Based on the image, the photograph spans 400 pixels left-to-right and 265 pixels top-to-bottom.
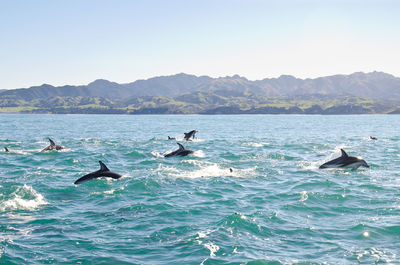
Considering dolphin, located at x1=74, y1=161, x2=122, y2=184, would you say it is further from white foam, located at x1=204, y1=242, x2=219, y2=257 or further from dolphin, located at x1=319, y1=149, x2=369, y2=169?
dolphin, located at x1=319, y1=149, x2=369, y2=169

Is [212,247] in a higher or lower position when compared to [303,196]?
lower

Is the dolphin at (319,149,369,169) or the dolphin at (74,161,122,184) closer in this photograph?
the dolphin at (74,161,122,184)

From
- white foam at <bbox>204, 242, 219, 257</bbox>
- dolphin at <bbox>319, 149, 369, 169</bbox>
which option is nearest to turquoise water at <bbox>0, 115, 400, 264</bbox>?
white foam at <bbox>204, 242, 219, 257</bbox>

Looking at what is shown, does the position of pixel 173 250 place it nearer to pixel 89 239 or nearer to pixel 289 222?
pixel 89 239

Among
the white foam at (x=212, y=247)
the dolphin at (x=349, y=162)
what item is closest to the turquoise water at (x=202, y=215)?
the white foam at (x=212, y=247)

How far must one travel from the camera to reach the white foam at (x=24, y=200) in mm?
19609

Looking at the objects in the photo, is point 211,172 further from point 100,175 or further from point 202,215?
point 202,215

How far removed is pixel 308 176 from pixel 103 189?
15349 millimetres

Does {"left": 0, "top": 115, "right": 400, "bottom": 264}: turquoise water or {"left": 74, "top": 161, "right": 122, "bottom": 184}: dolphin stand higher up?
{"left": 74, "top": 161, "right": 122, "bottom": 184}: dolphin

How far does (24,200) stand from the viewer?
2088 cm

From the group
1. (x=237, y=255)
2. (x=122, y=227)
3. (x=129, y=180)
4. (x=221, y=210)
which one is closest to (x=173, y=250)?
(x=237, y=255)

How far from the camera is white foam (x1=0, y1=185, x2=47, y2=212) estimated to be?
19.6 m

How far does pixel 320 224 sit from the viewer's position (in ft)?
55.3

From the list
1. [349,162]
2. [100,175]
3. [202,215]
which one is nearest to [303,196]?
[202,215]
